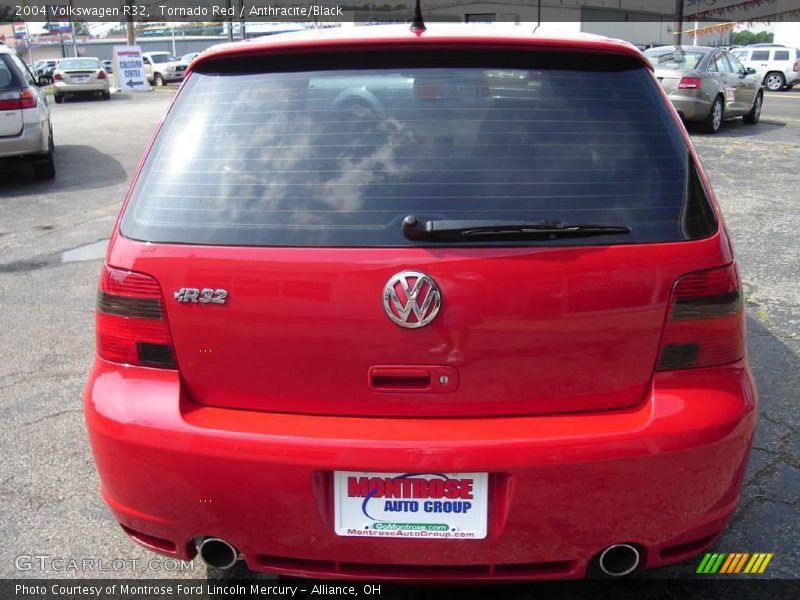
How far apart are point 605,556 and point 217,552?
1.08 meters

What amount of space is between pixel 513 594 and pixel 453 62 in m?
1.71

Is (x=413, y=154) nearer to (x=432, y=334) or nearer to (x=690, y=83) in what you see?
(x=432, y=334)

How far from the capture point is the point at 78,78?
27625 millimetres

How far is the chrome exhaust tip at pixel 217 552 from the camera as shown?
2.15 m

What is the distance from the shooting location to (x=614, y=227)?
205cm

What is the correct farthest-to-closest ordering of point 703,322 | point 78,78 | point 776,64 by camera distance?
point 776,64 → point 78,78 → point 703,322

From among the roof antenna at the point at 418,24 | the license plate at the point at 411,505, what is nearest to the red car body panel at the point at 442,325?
the license plate at the point at 411,505

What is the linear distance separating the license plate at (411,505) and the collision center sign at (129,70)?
3396 cm

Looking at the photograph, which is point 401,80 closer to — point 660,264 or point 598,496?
point 660,264

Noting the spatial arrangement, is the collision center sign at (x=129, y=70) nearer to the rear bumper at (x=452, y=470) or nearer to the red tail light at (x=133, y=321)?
the red tail light at (x=133, y=321)

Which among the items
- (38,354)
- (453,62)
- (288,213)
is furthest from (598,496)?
(38,354)

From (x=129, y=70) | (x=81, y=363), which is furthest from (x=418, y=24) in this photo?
(x=129, y=70)

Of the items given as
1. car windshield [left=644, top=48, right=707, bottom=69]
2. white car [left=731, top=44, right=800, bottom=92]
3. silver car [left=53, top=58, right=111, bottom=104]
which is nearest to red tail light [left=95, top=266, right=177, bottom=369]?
car windshield [left=644, top=48, right=707, bottom=69]

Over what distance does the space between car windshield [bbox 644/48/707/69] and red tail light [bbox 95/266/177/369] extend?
43.5ft
